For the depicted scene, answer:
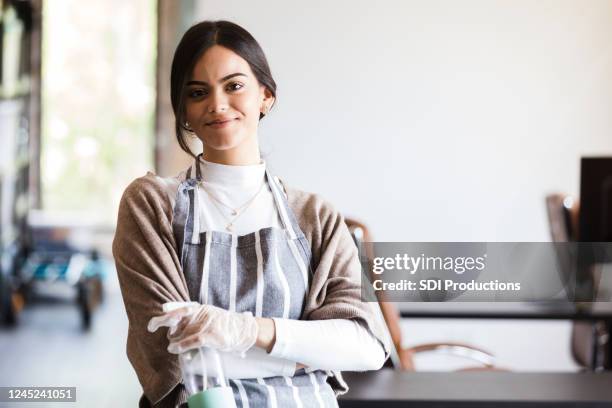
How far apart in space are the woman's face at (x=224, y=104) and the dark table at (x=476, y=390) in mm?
415

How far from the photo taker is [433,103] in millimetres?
1605

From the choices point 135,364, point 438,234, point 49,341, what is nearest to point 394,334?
point 438,234

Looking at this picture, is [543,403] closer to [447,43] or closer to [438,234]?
[438,234]

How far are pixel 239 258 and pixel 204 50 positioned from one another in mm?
269

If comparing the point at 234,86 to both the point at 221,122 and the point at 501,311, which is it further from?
the point at 501,311

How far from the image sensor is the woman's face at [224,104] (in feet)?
3.45

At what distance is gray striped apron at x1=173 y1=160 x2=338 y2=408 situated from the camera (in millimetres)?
1034

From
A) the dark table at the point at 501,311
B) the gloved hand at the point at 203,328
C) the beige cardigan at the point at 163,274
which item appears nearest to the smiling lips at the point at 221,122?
the beige cardigan at the point at 163,274

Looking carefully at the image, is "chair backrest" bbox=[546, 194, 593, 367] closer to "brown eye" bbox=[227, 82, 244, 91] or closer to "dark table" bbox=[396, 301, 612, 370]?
"dark table" bbox=[396, 301, 612, 370]

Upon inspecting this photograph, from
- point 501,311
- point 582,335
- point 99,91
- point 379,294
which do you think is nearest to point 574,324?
point 582,335

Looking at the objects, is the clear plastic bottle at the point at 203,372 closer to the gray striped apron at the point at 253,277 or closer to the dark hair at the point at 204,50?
the gray striped apron at the point at 253,277

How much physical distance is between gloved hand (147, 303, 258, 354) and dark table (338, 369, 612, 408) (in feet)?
1.04

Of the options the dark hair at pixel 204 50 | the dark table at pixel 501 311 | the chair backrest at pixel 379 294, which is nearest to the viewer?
the dark hair at pixel 204 50

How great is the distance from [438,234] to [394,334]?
220mm
